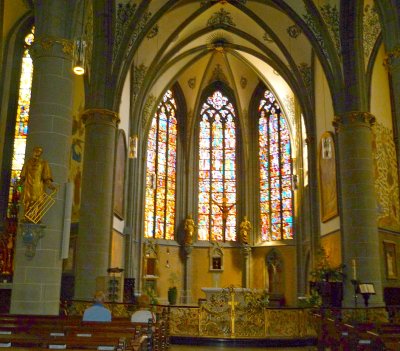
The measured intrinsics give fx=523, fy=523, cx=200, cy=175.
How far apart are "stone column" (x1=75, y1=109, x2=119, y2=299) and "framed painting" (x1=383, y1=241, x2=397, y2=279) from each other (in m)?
9.72

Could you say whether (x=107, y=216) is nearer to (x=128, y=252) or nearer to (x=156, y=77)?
(x=128, y=252)

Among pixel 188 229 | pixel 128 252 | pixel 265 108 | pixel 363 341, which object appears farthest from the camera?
pixel 265 108

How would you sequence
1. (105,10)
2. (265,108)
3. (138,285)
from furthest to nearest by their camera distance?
(265,108) < (138,285) < (105,10)

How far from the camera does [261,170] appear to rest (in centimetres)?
3056

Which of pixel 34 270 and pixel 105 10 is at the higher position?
pixel 105 10

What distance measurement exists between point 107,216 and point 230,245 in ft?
46.4

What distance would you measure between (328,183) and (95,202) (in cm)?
955

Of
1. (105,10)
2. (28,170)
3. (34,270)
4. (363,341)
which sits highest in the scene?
(105,10)

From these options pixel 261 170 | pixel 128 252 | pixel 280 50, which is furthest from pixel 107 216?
pixel 261 170

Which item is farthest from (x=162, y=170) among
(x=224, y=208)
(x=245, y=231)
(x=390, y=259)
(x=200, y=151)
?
(x=390, y=259)

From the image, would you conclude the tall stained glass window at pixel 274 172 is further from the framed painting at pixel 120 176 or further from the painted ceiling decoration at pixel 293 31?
the framed painting at pixel 120 176

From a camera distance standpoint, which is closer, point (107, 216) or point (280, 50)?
point (107, 216)

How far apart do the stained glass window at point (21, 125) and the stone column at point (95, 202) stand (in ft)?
→ 10.5

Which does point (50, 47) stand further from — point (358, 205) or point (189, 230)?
point (189, 230)
